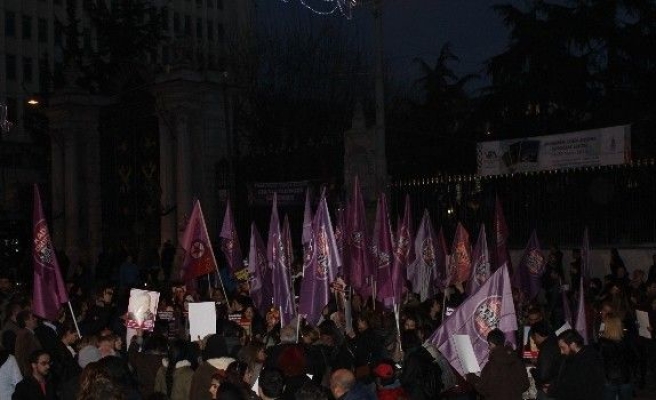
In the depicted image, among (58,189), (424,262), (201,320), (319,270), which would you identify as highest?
(58,189)

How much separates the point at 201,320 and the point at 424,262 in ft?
18.9

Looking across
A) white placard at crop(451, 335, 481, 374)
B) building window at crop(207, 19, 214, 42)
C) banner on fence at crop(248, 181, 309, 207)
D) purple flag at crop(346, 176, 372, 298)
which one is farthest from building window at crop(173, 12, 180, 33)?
white placard at crop(451, 335, 481, 374)

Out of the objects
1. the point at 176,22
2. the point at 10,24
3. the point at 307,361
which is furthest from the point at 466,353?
the point at 176,22

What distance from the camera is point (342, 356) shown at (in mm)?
10984

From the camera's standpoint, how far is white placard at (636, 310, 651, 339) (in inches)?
558

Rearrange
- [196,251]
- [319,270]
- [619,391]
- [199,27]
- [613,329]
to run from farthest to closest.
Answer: [199,27] < [196,251] < [319,270] < [619,391] < [613,329]

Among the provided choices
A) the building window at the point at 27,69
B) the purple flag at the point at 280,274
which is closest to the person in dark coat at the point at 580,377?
the purple flag at the point at 280,274

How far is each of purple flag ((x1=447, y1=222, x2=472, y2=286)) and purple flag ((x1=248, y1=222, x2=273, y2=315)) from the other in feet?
10.2

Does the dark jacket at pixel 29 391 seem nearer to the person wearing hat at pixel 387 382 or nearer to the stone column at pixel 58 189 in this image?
the person wearing hat at pixel 387 382

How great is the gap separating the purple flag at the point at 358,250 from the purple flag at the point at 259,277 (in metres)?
1.43

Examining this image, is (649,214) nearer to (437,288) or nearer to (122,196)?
(437,288)

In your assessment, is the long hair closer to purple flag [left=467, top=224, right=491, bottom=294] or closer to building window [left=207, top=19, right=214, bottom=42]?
purple flag [left=467, top=224, right=491, bottom=294]

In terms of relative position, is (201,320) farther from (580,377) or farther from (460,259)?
(460,259)

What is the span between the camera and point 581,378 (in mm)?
9688
